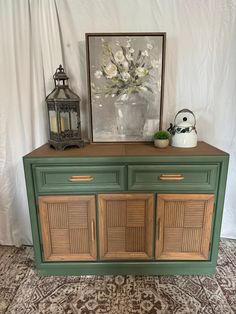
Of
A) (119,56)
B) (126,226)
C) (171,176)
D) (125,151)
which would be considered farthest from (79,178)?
(119,56)

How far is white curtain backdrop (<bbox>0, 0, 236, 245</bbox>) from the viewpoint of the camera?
1601 millimetres

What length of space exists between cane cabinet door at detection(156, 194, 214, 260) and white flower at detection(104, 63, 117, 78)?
3.18 ft

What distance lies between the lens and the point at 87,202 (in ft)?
4.75

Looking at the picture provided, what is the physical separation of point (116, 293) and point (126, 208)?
591 mm

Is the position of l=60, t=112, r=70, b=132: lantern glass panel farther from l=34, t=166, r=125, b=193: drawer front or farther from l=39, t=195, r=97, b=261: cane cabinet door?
l=39, t=195, r=97, b=261: cane cabinet door

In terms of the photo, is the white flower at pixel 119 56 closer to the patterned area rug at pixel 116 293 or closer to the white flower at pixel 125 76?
the white flower at pixel 125 76

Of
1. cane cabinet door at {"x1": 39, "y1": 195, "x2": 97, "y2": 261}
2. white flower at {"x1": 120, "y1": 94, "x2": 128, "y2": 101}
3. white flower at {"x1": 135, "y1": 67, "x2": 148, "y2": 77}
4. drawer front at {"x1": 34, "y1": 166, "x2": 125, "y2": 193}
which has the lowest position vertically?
cane cabinet door at {"x1": 39, "y1": 195, "x2": 97, "y2": 261}

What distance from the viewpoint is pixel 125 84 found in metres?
1.66

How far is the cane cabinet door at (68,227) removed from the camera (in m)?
1.45

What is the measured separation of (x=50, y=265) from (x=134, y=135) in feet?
3.84

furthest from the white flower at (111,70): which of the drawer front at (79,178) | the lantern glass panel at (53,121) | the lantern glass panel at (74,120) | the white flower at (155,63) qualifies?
the drawer front at (79,178)

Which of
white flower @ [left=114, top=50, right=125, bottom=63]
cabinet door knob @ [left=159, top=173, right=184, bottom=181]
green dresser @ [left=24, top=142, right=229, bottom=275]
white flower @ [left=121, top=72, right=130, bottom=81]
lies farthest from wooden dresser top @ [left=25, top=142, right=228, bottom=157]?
white flower @ [left=114, top=50, right=125, bottom=63]

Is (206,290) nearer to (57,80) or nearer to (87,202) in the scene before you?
(87,202)

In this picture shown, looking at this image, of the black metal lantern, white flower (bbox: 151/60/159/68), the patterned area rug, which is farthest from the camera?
white flower (bbox: 151/60/159/68)
